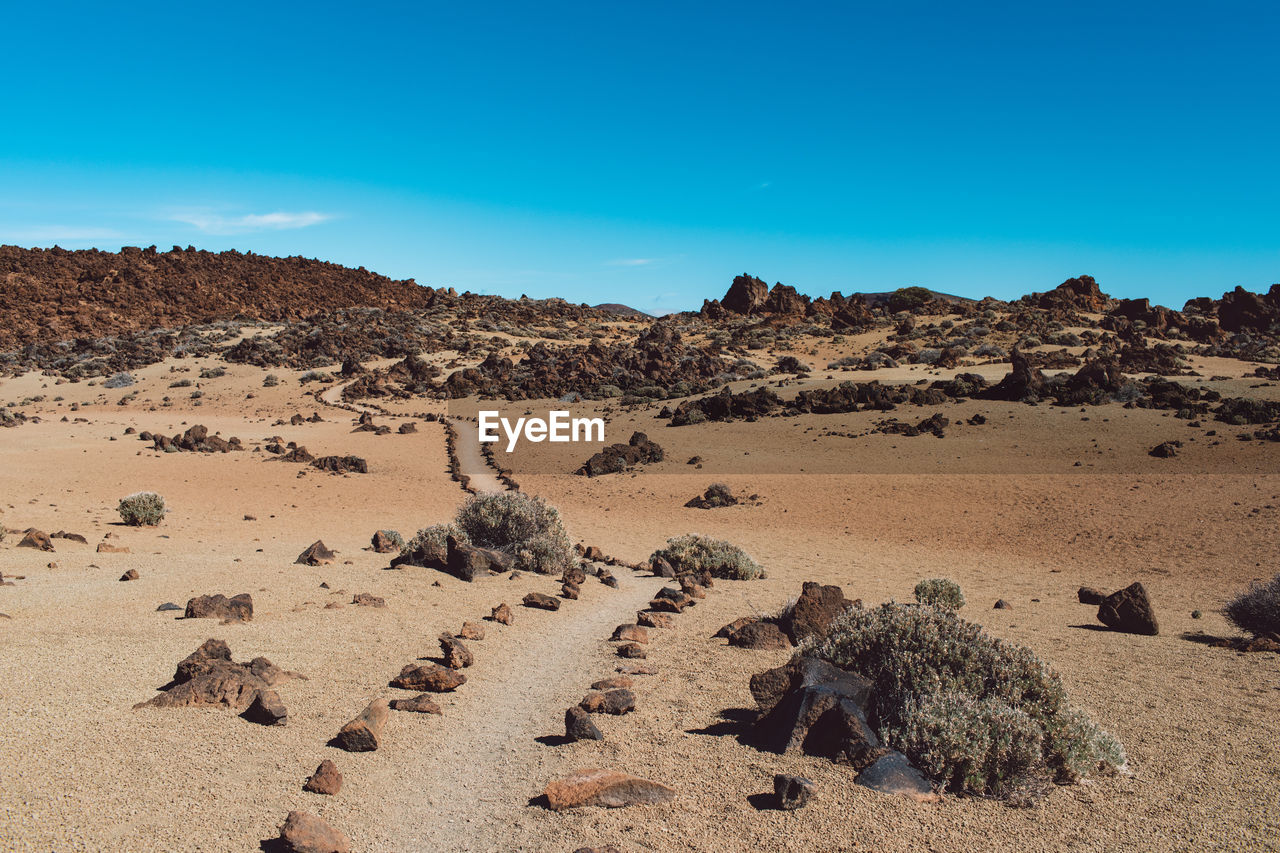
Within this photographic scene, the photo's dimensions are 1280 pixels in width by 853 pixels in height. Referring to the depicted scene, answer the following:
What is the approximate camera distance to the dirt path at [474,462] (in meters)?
23.6

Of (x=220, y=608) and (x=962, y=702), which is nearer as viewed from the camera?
(x=962, y=702)

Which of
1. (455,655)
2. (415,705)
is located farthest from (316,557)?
(415,705)

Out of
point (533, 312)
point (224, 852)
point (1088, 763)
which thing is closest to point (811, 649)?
point (1088, 763)

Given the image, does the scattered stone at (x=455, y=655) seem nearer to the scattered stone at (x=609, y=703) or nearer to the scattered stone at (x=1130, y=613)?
the scattered stone at (x=609, y=703)

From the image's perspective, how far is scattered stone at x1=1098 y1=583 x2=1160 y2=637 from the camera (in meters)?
9.16

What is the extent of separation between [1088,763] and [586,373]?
4046cm

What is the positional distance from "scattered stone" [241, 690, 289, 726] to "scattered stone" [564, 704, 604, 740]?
2121mm

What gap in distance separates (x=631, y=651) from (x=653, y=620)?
135 centimetres

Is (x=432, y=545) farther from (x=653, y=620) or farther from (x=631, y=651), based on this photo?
(x=631, y=651)

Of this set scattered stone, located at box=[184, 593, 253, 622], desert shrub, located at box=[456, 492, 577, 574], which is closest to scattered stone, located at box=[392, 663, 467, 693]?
scattered stone, located at box=[184, 593, 253, 622]

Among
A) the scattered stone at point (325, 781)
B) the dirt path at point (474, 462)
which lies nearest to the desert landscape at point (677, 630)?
the scattered stone at point (325, 781)

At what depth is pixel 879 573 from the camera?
13.4 m

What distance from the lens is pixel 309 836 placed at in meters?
4.05

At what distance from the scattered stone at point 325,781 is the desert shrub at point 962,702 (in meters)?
3.64
